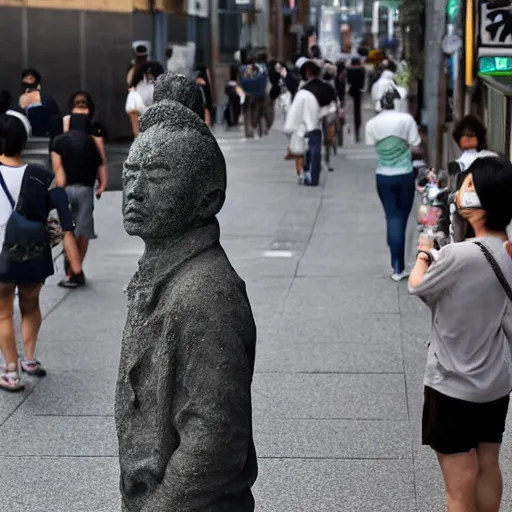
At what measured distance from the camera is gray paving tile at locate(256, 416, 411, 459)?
277 inches

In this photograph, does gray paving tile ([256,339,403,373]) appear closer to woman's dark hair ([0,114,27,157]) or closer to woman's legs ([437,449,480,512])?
woman's dark hair ([0,114,27,157])

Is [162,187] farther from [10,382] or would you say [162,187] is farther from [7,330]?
[10,382]

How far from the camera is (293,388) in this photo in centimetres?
837

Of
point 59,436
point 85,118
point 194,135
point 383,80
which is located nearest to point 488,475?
point 194,135

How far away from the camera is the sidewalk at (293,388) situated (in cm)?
655

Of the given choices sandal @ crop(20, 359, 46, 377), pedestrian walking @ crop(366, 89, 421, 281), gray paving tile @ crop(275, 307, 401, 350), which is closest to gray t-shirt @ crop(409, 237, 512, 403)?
sandal @ crop(20, 359, 46, 377)

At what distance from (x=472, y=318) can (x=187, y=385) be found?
211 cm

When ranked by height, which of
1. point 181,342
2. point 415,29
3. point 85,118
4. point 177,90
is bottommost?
point 181,342

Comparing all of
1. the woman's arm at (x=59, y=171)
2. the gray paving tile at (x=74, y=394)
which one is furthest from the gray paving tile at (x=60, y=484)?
the woman's arm at (x=59, y=171)

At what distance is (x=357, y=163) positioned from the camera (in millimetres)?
23094

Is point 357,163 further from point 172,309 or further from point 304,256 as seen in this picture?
point 172,309

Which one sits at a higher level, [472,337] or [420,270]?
[420,270]

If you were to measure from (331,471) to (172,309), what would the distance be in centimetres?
366

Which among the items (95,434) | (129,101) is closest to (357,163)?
(129,101)
